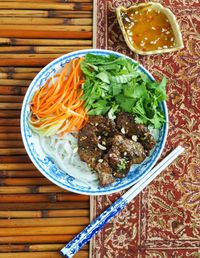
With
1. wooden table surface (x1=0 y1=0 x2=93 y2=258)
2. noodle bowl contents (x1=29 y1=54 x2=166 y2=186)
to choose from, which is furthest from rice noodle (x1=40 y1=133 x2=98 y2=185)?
wooden table surface (x1=0 y1=0 x2=93 y2=258)

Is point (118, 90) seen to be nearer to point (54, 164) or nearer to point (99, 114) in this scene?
point (99, 114)

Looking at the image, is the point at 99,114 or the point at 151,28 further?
the point at 151,28

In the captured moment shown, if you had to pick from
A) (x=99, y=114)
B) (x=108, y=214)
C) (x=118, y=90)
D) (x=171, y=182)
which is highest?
(x=118, y=90)

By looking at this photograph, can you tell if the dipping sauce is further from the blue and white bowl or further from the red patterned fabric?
the blue and white bowl

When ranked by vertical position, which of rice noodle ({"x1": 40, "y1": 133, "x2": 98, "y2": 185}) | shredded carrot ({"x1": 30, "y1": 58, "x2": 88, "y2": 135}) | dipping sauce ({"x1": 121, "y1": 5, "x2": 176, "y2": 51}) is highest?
dipping sauce ({"x1": 121, "y1": 5, "x2": 176, "y2": 51})

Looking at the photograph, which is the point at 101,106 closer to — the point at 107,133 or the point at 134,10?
the point at 107,133

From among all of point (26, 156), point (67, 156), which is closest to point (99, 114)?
point (67, 156)
